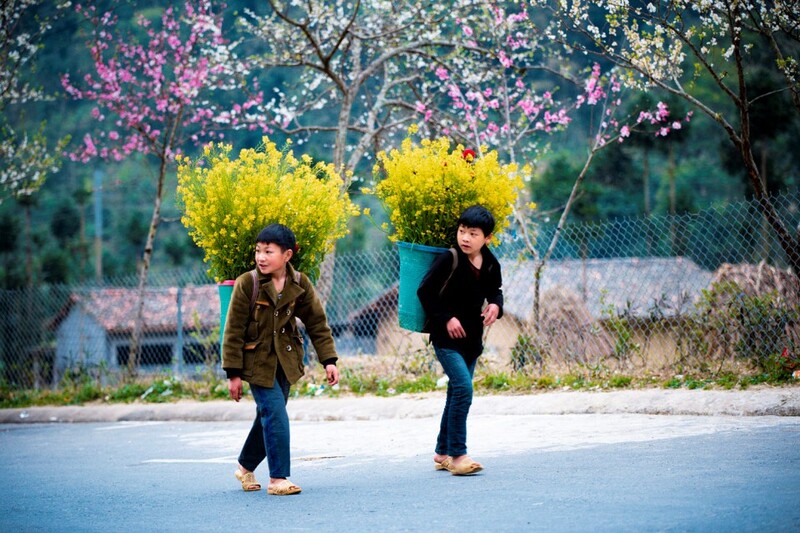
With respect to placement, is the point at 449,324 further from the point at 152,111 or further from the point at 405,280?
the point at 152,111

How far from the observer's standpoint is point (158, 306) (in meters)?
26.7

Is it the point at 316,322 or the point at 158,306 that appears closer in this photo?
the point at 316,322

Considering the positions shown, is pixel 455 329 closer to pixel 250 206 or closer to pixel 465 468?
pixel 465 468

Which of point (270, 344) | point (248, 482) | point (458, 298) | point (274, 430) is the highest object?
point (458, 298)

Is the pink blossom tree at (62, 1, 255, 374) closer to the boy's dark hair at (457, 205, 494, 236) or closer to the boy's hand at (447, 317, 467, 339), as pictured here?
the boy's dark hair at (457, 205, 494, 236)

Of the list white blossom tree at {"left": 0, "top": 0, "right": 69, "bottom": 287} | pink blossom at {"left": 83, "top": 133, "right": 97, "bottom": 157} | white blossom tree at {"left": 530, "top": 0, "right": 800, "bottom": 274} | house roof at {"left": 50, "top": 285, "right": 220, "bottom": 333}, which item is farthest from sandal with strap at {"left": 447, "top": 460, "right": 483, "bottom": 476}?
pink blossom at {"left": 83, "top": 133, "right": 97, "bottom": 157}

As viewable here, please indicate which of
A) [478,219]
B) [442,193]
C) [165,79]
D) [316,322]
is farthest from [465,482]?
[165,79]

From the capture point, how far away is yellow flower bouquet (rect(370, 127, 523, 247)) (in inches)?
230

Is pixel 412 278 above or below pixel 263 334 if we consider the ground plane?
above

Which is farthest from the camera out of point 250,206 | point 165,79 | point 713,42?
point 165,79

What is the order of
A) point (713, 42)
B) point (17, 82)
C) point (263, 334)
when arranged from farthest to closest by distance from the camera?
point (17, 82), point (713, 42), point (263, 334)

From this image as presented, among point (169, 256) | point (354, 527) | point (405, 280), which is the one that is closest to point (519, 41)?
point (405, 280)

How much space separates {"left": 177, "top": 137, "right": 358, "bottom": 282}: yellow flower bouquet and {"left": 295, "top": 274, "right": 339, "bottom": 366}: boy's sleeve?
0.42m

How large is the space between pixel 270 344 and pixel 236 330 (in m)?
0.21
